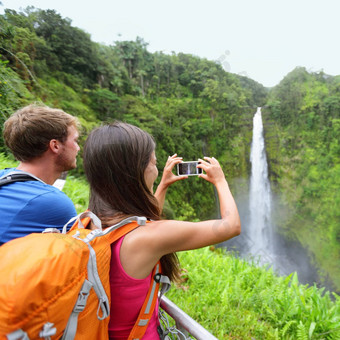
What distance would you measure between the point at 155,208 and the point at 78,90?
14.2 meters

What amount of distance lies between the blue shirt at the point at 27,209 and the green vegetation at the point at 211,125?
5.52 feet

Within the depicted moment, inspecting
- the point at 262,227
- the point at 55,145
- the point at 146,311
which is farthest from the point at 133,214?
the point at 262,227

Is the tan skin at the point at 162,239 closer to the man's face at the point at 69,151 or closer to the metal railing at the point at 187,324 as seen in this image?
the metal railing at the point at 187,324

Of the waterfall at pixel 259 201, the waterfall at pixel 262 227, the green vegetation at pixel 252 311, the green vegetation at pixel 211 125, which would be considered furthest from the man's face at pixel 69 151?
the waterfall at pixel 259 201

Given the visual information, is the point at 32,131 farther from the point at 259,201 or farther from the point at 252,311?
the point at 259,201

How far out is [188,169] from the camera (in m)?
1.16

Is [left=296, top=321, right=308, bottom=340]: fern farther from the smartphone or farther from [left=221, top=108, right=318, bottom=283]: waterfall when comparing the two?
[left=221, top=108, right=318, bottom=283]: waterfall

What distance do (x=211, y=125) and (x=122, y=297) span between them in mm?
22605

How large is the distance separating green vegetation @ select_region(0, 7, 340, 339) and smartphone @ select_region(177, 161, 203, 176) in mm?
1528

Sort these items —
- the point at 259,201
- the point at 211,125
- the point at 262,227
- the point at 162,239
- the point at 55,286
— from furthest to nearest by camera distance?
1. the point at 211,125
2. the point at 259,201
3. the point at 262,227
4. the point at 162,239
5. the point at 55,286

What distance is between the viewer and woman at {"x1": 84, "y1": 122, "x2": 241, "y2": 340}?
68cm

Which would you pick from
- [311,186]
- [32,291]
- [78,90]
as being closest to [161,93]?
[78,90]

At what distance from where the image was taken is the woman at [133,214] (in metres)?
0.68

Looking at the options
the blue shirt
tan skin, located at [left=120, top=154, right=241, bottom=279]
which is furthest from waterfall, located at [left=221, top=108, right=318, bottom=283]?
tan skin, located at [left=120, top=154, right=241, bottom=279]
